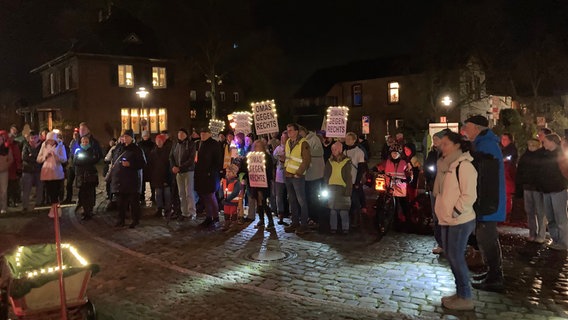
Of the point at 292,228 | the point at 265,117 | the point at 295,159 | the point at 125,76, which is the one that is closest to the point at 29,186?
the point at 265,117

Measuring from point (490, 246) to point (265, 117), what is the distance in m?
6.42

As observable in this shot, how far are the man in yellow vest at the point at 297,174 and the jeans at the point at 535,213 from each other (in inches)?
161

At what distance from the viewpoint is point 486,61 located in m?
36.5

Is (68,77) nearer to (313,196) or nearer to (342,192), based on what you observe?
(313,196)

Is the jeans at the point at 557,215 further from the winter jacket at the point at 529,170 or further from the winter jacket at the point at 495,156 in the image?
the winter jacket at the point at 495,156

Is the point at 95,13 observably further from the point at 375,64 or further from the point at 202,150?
the point at 202,150

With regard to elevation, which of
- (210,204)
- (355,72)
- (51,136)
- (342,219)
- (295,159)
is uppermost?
(355,72)

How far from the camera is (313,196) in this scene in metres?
10.8

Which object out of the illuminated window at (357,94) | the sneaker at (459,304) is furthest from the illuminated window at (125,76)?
the sneaker at (459,304)

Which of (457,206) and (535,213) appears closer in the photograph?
(457,206)

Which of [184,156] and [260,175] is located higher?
[184,156]

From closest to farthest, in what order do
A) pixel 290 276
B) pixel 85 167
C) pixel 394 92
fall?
pixel 290 276 < pixel 85 167 < pixel 394 92

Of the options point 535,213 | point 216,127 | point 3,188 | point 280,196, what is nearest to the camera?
point 535,213

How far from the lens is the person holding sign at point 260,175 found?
10.7m
